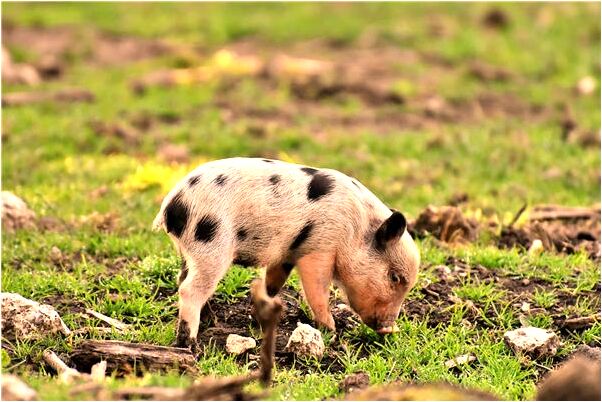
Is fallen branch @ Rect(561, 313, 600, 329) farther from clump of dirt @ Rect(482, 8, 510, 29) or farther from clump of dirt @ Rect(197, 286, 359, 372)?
clump of dirt @ Rect(482, 8, 510, 29)

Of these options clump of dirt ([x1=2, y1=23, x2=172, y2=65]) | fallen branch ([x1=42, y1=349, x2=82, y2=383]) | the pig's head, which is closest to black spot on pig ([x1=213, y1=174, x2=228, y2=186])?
the pig's head

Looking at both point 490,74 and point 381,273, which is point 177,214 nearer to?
point 381,273

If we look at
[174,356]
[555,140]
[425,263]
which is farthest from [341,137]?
[174,356]

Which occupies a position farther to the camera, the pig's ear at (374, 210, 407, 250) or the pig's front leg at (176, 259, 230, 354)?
the pig's ear at (374, 210, 407, 250)

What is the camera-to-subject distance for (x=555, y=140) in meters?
14.4

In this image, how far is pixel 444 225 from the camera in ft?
33.7

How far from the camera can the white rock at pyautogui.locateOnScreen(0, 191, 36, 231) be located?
33.2 feet

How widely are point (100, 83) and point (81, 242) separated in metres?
6.73

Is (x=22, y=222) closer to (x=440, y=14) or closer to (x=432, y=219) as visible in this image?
(x=432, y=219)

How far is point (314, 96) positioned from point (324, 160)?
2900 millimetres

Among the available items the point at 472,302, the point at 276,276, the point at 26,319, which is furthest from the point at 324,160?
the point at 26,319

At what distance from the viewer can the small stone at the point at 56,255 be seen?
9.35 meters

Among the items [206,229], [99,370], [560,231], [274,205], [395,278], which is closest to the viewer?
[99,370]

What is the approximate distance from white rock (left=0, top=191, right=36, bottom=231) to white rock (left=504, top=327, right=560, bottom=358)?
435 centimetres
